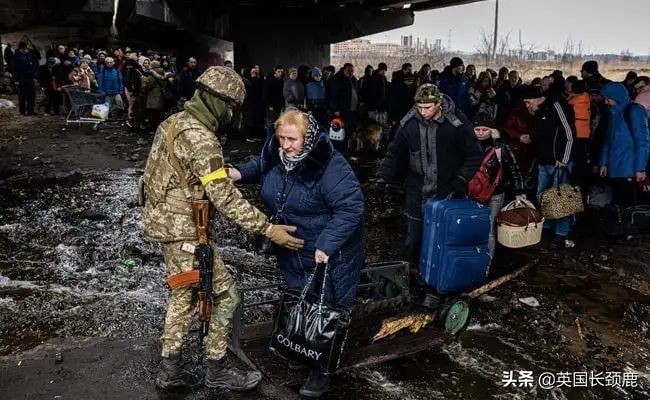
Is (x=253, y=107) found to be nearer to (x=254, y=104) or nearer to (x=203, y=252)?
(x=254, y=104)

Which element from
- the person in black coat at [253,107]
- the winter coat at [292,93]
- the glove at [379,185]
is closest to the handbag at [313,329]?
the glove at [379,185]

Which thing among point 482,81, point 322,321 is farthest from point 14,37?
point 322,321

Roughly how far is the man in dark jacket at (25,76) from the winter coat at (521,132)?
14.2 meters

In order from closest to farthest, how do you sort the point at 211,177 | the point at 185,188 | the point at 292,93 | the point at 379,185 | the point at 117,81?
the point at 211,177 < the point at 185,188 < the point at 379,185 < the point at 292,93 < the point at 117,81

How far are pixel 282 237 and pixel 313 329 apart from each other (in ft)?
1.98

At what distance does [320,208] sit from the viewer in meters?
3.61

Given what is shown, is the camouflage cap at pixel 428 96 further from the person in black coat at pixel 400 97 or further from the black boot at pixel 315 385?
the person in black coat at pixel 400 97

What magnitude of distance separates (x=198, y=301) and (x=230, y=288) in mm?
207

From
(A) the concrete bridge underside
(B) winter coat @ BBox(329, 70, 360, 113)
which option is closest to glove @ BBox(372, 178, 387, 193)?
(B) winter coat @ BBox(329, 70, 360, 113)

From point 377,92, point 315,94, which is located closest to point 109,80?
point 315,94

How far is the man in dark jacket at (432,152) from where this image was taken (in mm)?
4914

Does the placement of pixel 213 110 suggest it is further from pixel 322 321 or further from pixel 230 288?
pixel 322 321

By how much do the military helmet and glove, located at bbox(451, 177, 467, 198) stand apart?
89.2 inches

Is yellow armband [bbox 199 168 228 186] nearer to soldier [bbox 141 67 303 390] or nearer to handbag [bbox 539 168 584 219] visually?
soldier [bbox 141 67 303 390]
